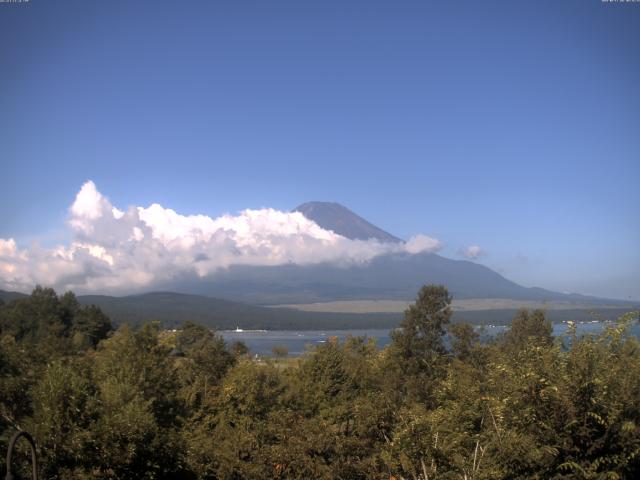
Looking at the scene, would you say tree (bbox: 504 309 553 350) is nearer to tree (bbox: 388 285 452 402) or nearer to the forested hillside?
tree (bbox: 388 285 452 402)

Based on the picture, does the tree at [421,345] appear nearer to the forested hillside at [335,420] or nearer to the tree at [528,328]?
the forested hillside at [335,420]

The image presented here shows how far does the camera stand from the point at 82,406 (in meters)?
15.5

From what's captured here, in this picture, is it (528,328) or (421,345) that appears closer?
(421,345)

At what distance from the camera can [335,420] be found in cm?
Answer: 2069

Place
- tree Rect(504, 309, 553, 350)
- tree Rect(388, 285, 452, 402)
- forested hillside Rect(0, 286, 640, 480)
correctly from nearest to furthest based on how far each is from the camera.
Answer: forested hillside Rect(0, 286, 640, 480) < tree Rect(388, 285, 452, 402) < tree Rect(504, 309, 553, 350)

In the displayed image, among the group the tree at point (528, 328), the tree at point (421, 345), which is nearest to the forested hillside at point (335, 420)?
the tree at point (421, 345)

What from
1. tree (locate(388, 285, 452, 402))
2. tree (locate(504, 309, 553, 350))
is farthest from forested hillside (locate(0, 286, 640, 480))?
tree (locate(504, 309, 553, 350))

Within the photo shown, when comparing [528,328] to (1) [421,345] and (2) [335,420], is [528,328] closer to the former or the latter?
(1) [421,345]

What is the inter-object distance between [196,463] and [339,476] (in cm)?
487

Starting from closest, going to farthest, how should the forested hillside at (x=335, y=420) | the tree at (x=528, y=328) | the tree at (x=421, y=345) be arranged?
the forested hillside at (x=335, y=420), the tree at (x=421, y=345), the tree at (x=528, y=328)

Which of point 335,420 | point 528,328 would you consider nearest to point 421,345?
point 528,328

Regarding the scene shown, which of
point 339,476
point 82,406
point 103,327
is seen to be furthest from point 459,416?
point 103,327

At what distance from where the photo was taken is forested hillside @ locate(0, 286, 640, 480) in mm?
10078

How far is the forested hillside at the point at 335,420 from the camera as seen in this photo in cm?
1008
